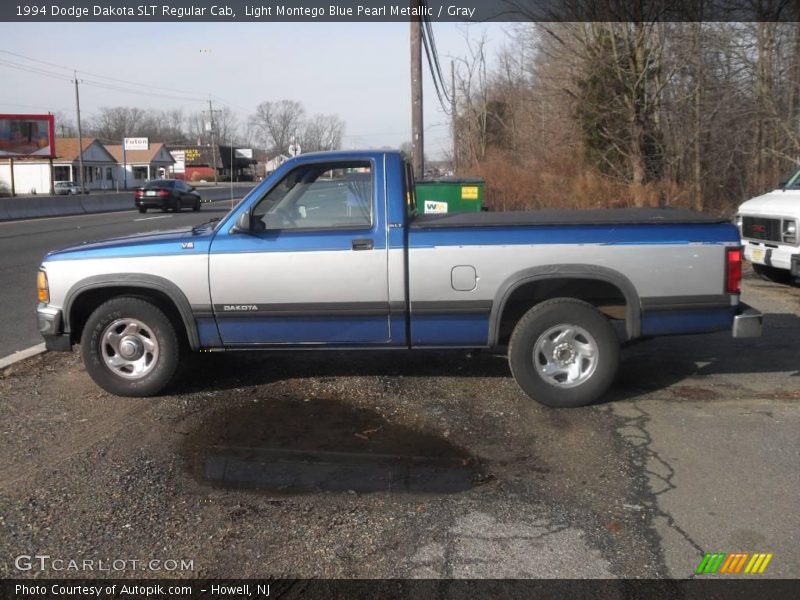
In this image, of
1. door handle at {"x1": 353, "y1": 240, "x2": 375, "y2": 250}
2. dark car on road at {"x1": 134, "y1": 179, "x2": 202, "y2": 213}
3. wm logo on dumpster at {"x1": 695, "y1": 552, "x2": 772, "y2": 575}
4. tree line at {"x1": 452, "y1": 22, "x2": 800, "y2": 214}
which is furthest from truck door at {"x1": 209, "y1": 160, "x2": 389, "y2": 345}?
dark car on road at {"x1": 134, "y1": 179, "x2": 202, "y2": 213}

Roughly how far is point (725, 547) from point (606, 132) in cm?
1863

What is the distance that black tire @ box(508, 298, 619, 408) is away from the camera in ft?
18.3

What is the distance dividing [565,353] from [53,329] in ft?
13.0

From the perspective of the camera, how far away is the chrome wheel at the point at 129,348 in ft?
19.4

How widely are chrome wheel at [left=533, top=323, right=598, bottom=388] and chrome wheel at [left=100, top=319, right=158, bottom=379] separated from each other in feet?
9.85

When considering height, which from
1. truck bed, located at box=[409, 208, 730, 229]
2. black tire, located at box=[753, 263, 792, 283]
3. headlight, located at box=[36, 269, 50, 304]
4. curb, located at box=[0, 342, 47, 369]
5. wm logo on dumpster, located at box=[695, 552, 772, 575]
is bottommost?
wm logo on dumpster, located at box=[695, 552, 772, 575]

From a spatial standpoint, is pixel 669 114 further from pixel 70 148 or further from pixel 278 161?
pixel 70 148

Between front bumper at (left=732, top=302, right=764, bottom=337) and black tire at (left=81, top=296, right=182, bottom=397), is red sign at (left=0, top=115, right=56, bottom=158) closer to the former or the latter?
black tire at (left=81, top=296, right=182, bottom=397)

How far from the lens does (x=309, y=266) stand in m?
5.62

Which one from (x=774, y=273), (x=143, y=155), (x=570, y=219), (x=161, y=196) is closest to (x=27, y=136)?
(x=161, y=196)

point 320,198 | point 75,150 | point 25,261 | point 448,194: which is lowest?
point 25,261

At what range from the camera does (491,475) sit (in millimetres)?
4496

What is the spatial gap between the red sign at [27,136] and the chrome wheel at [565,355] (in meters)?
55.7

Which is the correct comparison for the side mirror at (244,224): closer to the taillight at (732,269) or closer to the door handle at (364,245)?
the door handle at (364,245)
